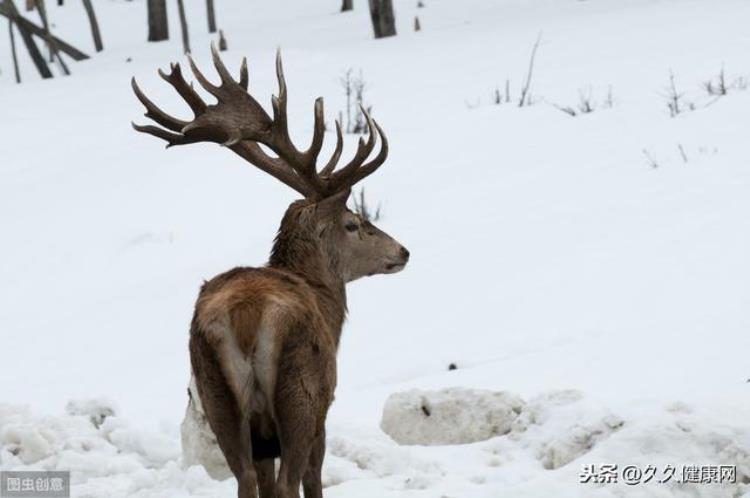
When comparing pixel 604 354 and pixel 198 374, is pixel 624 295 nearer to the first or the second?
pixel 604 354

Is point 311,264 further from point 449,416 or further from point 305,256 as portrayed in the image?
point 449,416

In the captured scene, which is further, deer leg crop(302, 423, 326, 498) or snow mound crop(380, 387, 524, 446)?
snow mound crop(380, 387, 524, 446)

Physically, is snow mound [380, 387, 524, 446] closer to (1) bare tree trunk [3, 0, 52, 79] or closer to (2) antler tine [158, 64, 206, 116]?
(2) antler tine [158, 64, 206, 116]

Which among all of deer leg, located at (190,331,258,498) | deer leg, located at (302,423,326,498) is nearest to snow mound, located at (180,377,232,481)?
deer leg, located at (302,423,326,498)

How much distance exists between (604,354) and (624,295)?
140 cm

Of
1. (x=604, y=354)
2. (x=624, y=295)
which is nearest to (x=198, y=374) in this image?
(x=604, y=354)

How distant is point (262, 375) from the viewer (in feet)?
17.8

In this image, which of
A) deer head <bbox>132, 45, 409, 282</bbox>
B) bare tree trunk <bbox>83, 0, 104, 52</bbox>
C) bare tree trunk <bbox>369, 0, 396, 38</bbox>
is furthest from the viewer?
bare tree trunk <bbox>83, 0, 104, 52</bbox>

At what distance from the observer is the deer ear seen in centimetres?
709

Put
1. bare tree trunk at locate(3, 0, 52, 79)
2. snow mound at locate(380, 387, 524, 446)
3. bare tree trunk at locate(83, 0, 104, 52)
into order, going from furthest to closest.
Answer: bare tree trunk at locate(83, 0, 104, 52) → bare tree trunk at locate(3, 0, 52, 79) → snow mound at locate(380, 387, 524, 446)

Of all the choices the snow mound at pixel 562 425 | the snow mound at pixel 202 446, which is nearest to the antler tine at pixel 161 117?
the snow mound at pixel 202 446

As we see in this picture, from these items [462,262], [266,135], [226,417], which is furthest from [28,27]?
[226,417]

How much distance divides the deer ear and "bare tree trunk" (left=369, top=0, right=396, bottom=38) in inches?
727

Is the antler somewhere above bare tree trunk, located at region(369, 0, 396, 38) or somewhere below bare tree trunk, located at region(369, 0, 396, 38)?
above
